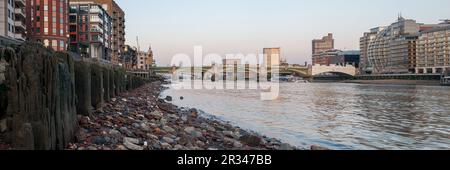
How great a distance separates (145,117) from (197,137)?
5.79m

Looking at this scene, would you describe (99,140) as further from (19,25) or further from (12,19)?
(19,25)

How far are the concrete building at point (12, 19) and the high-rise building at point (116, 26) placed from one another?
222 feet

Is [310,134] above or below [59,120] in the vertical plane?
below

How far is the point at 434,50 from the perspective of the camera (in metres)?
186

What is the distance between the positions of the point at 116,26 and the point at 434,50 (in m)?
143

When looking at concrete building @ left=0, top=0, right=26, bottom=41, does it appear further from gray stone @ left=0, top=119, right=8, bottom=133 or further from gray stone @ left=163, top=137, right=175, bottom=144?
gray stone @ left=0, top=119, right=8, bottom=133

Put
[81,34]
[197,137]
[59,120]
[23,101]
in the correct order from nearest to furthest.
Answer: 1. [23,101]
2. [59,120]
3. [197,137]
4. [81,34]

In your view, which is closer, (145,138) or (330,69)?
(145,138)

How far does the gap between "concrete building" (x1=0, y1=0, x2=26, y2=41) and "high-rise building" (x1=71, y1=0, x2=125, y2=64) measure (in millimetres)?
67569

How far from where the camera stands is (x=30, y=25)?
99375 millimetres

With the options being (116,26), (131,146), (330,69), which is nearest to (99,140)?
(131,146)

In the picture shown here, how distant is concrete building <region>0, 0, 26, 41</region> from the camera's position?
69062 millimetres
